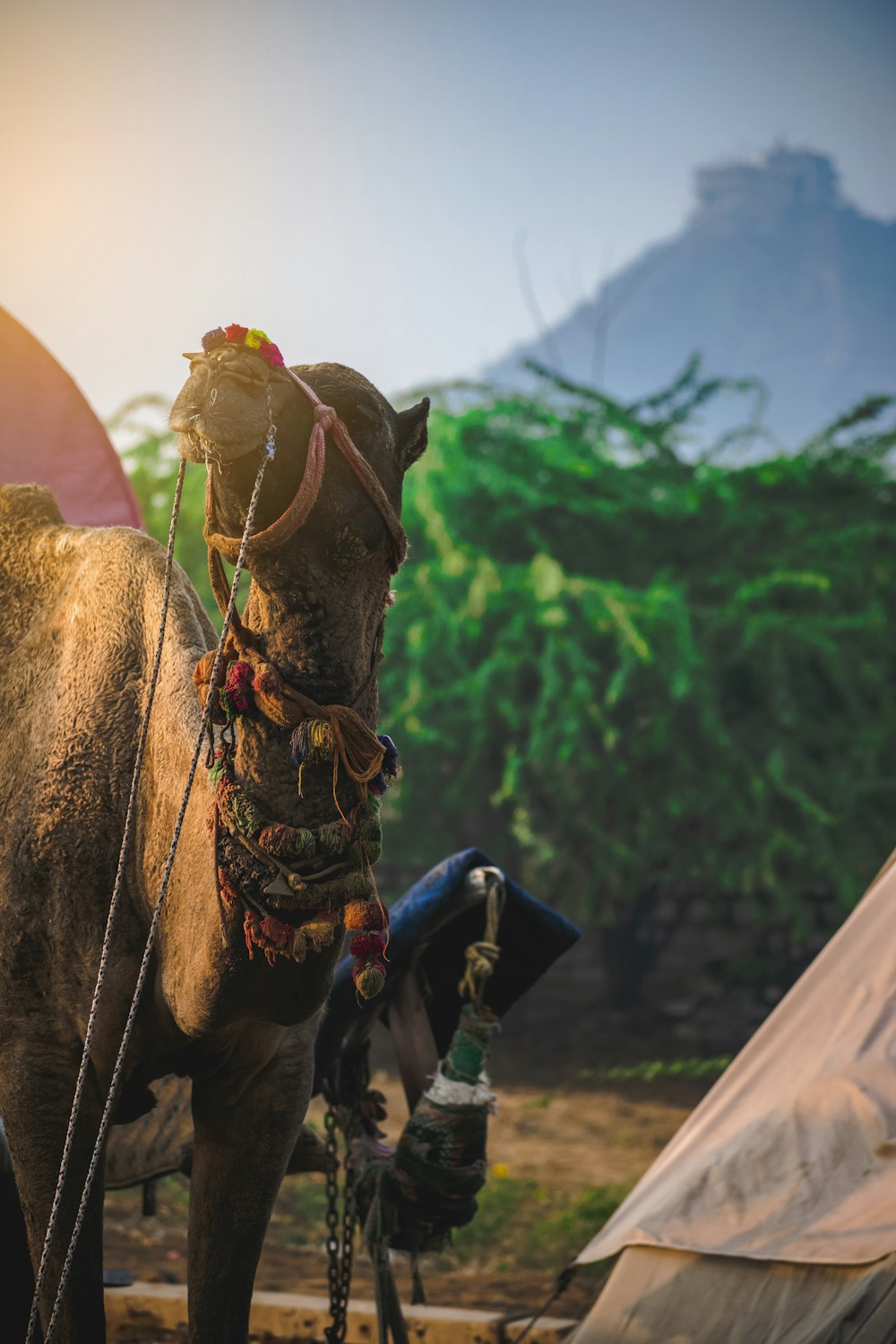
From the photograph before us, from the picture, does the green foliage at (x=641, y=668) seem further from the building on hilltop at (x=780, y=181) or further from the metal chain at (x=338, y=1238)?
the building on hilltop at (x=780, y=181)

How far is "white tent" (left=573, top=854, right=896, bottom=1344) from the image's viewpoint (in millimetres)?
3965

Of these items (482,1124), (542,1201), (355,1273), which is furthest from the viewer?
(542,1201)

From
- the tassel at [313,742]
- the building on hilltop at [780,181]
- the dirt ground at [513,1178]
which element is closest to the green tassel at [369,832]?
the tassel at [313,742]

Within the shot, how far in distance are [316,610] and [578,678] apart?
8.92 meters

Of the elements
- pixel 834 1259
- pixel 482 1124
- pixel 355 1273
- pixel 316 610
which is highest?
pixel 316 610

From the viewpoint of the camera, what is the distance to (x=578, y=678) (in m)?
11.2

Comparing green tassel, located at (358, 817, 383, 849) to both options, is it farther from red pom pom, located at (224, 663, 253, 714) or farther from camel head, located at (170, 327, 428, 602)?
camel head, located at (170, 327, 428, 602)

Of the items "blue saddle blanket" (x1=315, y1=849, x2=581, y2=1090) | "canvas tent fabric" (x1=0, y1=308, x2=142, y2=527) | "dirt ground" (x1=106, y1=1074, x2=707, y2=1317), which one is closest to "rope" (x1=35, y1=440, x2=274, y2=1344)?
"blue saddle blanket" (x1=315, y1=849, x2=581, y2=1090)

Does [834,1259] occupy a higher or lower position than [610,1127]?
higher

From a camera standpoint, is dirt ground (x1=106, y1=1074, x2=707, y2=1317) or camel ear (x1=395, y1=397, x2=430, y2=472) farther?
dirt ground (x1=106, y1=1074, x2=707, y2=1317)

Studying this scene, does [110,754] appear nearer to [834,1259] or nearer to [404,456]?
[404,456]

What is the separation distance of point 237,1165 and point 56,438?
3140mm

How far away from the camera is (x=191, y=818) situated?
2.65 m

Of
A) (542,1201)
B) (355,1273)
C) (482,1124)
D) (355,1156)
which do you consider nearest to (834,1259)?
(482,1124)
